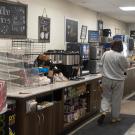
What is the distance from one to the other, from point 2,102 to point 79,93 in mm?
2396

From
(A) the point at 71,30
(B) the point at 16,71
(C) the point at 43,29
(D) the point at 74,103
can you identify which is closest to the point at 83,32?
(A) the point at 71,30

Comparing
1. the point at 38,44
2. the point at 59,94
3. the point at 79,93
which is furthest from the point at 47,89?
the point at 38,44

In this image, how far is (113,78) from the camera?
5609 mm

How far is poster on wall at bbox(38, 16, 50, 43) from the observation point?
5875mm

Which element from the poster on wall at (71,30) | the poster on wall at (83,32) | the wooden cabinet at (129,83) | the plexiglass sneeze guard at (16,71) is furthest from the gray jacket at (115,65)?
the wooden cabinet at (129,83)

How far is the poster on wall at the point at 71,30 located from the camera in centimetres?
712

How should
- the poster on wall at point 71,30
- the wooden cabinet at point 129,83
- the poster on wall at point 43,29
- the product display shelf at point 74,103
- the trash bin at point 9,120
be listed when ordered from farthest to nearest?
the wooden cabinet at point 129,83
the poster on wall at point 71,30
the poster on wall at point 43,29
the product display shelf at point 74,103
the trash bin at point 9,120

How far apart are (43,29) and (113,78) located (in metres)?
1.69

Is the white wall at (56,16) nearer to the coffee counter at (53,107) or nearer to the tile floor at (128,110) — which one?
the coffee counter at (53,107)

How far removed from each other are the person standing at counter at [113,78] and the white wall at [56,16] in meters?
1.38

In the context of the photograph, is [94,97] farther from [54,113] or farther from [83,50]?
[54,113]

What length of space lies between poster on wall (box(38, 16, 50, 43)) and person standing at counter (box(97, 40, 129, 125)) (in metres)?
1.26

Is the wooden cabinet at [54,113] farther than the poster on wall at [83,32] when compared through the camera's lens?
No

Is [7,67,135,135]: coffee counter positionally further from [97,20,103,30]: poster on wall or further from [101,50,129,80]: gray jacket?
[97,20,103,30]: poster on wall
